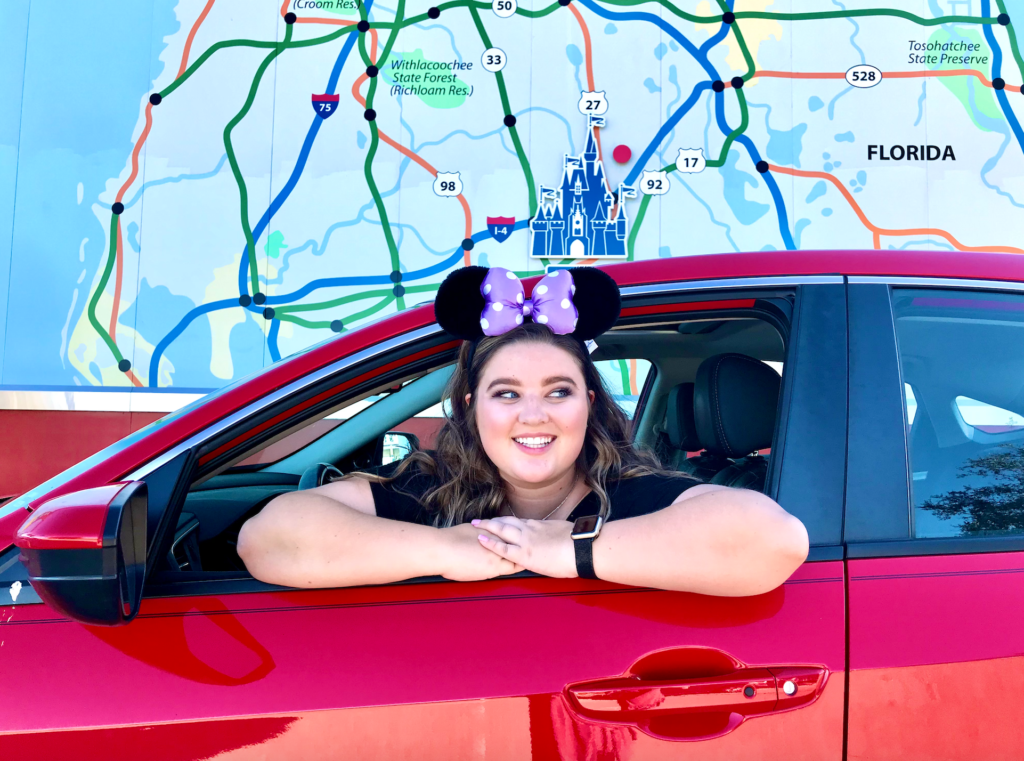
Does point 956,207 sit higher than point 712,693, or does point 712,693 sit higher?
point 956,207

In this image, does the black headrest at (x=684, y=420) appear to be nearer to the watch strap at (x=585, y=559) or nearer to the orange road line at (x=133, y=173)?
the watch strap at (x=585, y=559)

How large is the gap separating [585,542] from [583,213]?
4.15m

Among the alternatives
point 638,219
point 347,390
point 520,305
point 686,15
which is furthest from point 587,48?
point 347,390

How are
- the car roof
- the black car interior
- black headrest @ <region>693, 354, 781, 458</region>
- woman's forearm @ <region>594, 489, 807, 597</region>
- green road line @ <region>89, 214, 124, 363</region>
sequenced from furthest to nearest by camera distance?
green road line @ <region>89, 214, 124, 363</region> < black headrest @ <region>693, 354, 781, 458</region> < the black car interior < the car roof < woman's forearm @ <region>594, 489, 807, 597</region>

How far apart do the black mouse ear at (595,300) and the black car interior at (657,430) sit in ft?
0.55

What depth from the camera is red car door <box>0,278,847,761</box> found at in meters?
1.09

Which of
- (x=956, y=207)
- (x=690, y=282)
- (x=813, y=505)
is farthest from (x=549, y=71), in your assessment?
(x=813, y=505)

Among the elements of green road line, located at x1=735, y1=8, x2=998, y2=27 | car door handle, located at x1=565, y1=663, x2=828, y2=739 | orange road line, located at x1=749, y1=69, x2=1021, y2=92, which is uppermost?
green road line, located at x1=735, y1=8, x2=998, y2=27

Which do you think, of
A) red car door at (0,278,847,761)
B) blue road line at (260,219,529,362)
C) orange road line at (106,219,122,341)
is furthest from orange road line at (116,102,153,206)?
red car door at (0,278,847,761)

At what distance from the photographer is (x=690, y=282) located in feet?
4.58

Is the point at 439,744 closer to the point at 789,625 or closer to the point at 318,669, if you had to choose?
the point at 318,669

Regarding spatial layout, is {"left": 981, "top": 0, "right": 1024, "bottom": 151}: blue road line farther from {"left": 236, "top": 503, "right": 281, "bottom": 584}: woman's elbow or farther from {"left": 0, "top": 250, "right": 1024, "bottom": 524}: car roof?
{"left": 236, "top": 503, "right": 281, "bottom": 584}: woman's elbow

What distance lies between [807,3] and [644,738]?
532 cm

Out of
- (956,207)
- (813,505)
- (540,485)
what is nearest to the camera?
(813,505)
